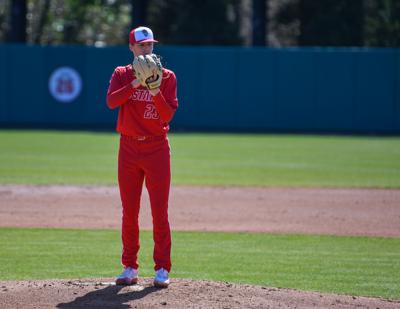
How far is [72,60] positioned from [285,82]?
7744 mm

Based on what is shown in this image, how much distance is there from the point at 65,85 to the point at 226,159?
1102 cm

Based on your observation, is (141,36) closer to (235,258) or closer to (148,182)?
(148,182)

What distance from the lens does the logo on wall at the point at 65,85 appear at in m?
29.5

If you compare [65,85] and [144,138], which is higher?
[65,85]

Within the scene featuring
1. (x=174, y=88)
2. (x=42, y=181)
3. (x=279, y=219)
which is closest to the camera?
(x=174, y=88)

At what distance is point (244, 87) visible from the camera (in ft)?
95.0

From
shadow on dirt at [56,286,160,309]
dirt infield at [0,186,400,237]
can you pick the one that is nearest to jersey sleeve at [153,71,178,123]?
shadow on dirt at [56,286,160,309]

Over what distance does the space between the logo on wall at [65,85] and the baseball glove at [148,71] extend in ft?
77.4

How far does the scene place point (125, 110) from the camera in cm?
667

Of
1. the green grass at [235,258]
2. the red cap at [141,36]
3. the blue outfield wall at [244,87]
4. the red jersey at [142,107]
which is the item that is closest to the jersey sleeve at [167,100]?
the red jersey at [142,107]

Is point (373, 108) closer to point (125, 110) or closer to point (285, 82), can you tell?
point (285, 82)

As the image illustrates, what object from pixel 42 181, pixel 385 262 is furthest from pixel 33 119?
pixel 385 262

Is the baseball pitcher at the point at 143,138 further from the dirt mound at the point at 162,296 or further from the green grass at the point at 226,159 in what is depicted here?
the green grass at the point at 226,159

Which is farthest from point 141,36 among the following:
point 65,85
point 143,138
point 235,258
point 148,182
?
point 65,85
